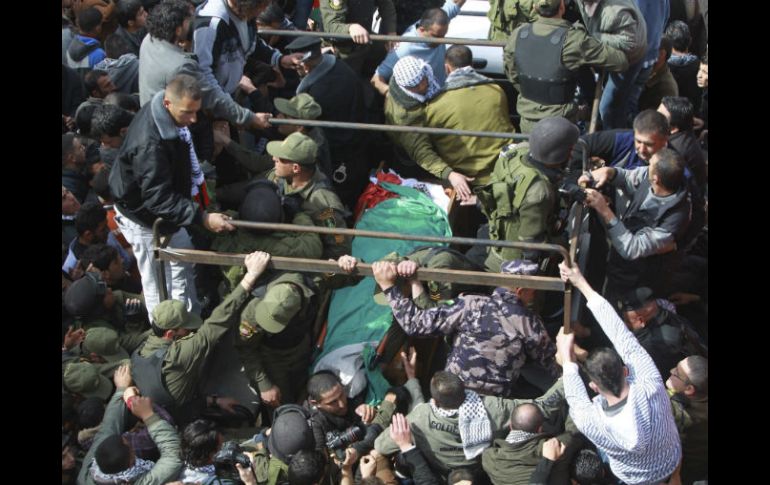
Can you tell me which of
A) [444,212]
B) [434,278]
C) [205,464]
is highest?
[434,278]

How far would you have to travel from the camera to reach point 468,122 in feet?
27.1

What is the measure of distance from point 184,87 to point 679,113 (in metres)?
3.49

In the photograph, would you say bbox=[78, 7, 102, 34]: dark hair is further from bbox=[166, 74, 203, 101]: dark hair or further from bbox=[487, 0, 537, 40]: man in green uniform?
bbox=[487, 0, 537, 40]: man in green uniform

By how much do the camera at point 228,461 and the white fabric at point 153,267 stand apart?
1.27 m

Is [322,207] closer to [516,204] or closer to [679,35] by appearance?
[516,204]

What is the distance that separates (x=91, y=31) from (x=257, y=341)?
13.1 ft

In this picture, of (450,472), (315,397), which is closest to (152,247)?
(315,397)

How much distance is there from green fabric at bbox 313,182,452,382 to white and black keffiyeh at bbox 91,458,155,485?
4.79ft

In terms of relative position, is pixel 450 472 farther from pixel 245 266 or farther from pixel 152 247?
pixel 152 247

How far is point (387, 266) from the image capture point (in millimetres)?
6402

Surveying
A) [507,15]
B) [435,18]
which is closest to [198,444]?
[435,18]

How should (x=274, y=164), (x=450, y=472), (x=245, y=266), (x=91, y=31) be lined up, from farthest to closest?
(x=91, y=31) → (x=274, y=164) → (x=245, y=266) → (x=450, y=472)

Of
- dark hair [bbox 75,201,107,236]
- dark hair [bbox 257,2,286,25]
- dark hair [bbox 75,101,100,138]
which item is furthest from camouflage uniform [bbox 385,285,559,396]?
dark hair [bbox 257,2,286,25]

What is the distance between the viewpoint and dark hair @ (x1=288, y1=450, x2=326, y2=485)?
5832 millimetres
